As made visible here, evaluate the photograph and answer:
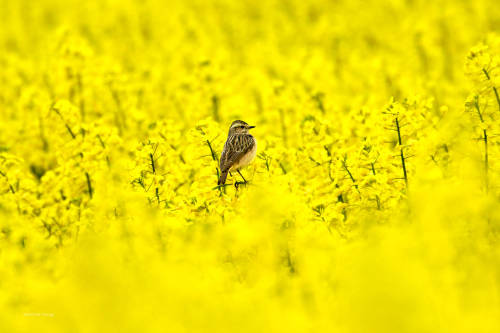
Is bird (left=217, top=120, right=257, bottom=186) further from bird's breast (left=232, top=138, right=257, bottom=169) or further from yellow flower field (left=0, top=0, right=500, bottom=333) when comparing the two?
yellow flower field (left=0, top=0, right=500, bottom=333)

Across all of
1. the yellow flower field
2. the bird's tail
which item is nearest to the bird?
the bird's tail

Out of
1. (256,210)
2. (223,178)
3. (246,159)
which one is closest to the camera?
(256,210)

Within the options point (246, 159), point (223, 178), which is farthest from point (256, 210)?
point (246, 159)

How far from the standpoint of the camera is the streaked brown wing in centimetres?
659

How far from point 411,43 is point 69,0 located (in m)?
19.8

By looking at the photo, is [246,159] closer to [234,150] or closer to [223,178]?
[234,150]

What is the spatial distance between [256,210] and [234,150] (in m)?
1.12

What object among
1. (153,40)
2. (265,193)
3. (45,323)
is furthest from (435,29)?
(45,323)

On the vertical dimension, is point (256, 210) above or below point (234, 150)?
below

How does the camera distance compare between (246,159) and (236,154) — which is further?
(246,159)

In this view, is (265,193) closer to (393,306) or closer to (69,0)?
(393,306)

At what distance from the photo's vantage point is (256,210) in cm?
567

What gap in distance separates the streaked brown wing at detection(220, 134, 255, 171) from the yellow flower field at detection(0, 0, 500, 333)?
0.22 meters

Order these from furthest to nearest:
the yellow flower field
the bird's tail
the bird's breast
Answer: the bird's breast
the bird's tail
the yellow flower field
